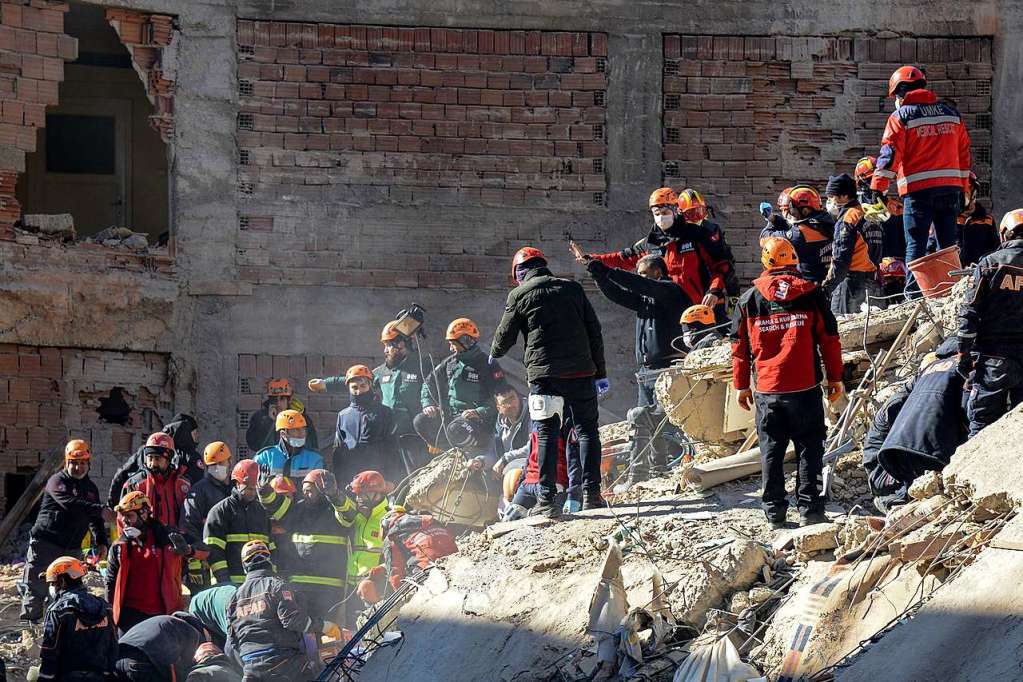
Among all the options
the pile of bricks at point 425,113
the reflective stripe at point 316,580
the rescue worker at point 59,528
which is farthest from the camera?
the pile of bricks at point 425,113

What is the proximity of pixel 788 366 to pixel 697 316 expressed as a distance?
2.59 m

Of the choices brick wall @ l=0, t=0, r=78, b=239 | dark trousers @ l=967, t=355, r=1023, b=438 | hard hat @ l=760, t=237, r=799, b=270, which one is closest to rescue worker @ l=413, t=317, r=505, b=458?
hard hat @ l=760, t=237, r=799, b=270

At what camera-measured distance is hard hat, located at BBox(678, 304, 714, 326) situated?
11414 mm

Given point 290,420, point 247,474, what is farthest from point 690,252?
point 247,474

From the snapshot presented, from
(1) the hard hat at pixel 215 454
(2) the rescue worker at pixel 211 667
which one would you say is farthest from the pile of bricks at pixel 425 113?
(2) the rescue worker at pixel 211 667

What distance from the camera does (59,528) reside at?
41.7ft

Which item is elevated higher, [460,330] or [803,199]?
[803,199]

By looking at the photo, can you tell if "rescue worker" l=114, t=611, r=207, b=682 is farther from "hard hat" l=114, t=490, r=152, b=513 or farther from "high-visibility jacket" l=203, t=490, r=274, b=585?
"hard hat" l=114, t=490, r=152, b=513

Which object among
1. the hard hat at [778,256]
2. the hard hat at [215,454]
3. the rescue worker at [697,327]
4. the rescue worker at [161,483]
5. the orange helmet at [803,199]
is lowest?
the rescue worker at [161,483]

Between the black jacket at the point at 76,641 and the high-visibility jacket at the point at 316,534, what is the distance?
5.18 feet

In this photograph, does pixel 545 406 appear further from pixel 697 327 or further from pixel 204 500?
pixel 204 500

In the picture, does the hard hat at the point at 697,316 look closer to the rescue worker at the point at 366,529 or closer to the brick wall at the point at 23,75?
the rescue worker at the point at 366,529

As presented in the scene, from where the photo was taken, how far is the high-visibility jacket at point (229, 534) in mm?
11023

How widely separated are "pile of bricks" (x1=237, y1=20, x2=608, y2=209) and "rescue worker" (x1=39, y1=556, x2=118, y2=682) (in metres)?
7.56
